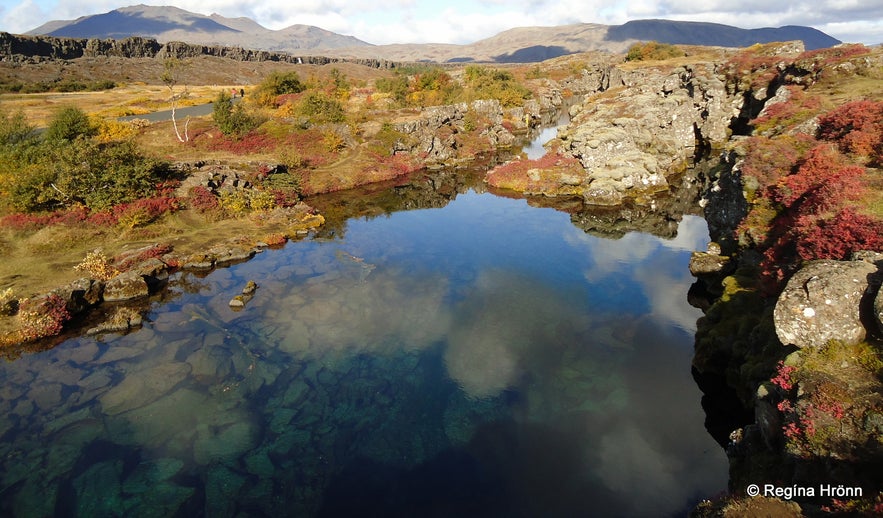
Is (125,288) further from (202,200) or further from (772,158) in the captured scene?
(772,158)

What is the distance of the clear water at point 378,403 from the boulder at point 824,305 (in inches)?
295

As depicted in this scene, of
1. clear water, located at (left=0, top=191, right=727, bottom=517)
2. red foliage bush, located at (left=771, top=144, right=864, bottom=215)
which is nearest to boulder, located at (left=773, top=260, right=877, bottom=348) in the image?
clear water, located at (left=0, top=191, right=727, bottom=517)

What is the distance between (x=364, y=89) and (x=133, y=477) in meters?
117

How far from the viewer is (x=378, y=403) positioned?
25000 mm

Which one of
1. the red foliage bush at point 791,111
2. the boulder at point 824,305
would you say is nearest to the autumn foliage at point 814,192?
the boulder at point 824,305

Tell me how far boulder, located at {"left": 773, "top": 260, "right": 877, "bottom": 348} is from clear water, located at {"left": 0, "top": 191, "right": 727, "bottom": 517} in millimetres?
7483

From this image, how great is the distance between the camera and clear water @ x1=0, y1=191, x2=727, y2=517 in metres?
19.6

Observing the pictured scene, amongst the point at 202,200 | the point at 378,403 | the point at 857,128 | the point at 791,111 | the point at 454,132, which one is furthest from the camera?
the point at 454,132

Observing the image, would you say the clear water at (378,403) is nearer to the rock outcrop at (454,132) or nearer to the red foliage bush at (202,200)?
the red foliage bush at (202,200)

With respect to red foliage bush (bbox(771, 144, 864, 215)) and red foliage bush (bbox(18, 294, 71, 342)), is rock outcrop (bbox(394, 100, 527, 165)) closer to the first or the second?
red foliage bush (bbox(18, 294, 71, 342))

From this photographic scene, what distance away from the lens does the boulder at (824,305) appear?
1730cm

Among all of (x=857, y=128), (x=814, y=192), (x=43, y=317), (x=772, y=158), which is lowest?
(x=43, y=317)

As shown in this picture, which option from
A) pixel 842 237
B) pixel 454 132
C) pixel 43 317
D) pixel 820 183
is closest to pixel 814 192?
pixel 820 183

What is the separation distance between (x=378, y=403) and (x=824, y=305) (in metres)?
22.0
